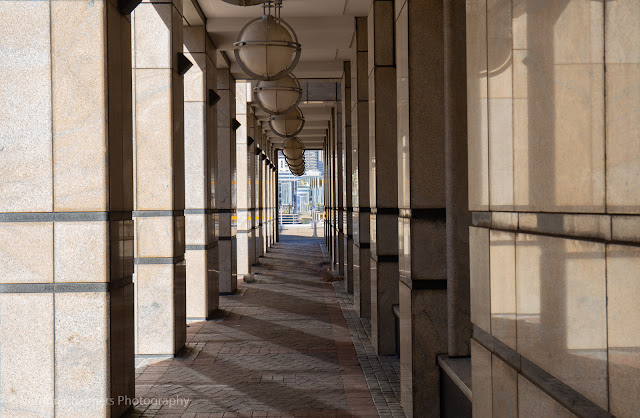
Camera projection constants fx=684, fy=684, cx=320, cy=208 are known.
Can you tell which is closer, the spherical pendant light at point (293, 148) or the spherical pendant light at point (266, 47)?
the spherical pendant light at point (266, 47)

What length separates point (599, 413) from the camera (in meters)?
1.96

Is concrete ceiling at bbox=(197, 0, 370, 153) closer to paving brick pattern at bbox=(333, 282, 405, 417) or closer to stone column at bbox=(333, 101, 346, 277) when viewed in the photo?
stone column at bbox=(333, 101, 346, 277)

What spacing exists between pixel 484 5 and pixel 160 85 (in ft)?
19.0

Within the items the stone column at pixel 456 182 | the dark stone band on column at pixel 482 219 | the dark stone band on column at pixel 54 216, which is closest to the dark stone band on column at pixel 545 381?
the dark stone band on column at pixel 482 219

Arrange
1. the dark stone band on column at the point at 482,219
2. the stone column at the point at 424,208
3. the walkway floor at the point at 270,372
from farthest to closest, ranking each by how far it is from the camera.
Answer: the walkway floor at the point at 270,372 < the stone column at the point at 424,208 < the dark stone band on column at the point at 482,219

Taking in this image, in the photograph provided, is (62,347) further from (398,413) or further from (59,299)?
(398,413)

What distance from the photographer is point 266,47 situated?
7457 mm

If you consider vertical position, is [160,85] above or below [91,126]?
above

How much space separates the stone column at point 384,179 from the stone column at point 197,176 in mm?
3604

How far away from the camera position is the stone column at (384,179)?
27.2ft

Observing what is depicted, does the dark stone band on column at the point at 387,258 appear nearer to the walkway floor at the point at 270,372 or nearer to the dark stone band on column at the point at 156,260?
the walkway floor at the point at 270,372

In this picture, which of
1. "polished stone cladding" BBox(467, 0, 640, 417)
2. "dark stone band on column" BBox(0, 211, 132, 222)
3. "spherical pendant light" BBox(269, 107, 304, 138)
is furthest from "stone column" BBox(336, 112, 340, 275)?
"polished stone cladding" BBox(467, 0, 640, 417)

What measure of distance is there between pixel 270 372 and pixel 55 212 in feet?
10.6

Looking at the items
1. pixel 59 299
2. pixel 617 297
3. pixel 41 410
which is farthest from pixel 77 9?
pixel 617 297
